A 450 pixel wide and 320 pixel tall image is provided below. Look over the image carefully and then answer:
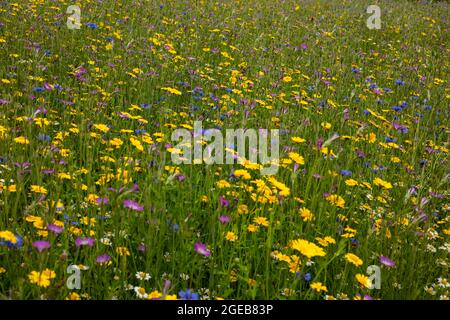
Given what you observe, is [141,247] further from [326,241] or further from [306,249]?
[326,241]

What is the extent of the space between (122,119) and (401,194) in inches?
79.5

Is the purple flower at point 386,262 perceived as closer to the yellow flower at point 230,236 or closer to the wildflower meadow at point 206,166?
the wildflower meadow at point 206,166

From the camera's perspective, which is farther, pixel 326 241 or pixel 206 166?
pixel 206 166

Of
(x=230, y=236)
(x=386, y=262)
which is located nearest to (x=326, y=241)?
(x=386, y=262)

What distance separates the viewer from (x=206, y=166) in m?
2.31

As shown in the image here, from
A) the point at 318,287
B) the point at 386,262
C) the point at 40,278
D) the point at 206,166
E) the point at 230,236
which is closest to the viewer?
the point at 40,278

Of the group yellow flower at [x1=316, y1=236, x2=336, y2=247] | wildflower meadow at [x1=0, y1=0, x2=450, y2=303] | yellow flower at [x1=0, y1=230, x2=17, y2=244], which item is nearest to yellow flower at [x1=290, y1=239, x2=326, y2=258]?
wildflower meadow at [x1=0, y1=0, x2=450, y2=303]

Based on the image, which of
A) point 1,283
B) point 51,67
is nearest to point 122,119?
point 51,67

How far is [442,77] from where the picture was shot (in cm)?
584

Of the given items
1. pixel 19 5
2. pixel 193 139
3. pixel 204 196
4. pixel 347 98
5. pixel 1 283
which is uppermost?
pixel 19 5

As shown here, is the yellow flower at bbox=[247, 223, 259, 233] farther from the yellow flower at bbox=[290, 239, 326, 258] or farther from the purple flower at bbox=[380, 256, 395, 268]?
the purple flower at bbox=[380, 256, 395, 268]

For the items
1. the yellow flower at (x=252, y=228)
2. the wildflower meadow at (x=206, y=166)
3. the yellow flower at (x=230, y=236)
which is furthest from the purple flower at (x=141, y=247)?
the yellow flower at (x=252, y=228)

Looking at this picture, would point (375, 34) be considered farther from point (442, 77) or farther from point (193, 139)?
point (193, 139)

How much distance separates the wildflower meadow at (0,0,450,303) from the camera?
194 centimetres
